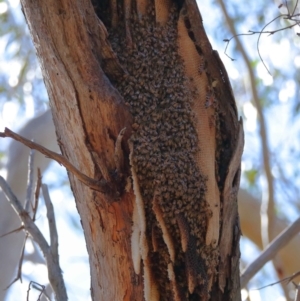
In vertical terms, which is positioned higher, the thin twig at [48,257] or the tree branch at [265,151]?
the tree branch at [265,151]

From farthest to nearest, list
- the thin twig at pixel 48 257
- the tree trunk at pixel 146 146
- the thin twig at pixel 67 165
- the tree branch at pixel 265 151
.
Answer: the tree branch at pixel 265 151 → the thin twig at pixel 48 257 → the tree trunk at pixel 146 146 → the thin twig at pixel 67 165

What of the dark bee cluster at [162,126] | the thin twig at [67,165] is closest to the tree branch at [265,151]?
the dark bee cluster at [162,126]

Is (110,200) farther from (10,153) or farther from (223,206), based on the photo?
(10,153)

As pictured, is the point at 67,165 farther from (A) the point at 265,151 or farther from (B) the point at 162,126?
(A) the point at 265,151

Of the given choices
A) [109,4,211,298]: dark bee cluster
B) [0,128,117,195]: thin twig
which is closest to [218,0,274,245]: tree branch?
[109,4,211,298]: dark bee cluster

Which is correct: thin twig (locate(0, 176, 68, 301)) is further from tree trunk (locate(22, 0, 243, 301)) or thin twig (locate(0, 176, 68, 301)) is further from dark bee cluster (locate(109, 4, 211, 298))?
dark bee cluster (locate(109, 4, 211, 298))

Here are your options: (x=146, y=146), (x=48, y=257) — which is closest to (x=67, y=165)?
(x=146, y=146)

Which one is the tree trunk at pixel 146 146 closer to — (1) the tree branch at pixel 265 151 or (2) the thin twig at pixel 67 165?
(2) the thin twig at pixel 67 165
